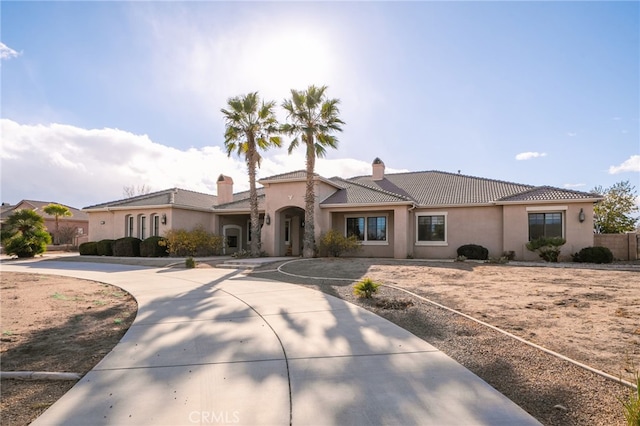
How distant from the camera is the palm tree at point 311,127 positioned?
66.2ft

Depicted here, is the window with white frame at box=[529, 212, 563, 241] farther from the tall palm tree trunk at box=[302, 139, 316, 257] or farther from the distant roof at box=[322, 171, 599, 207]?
the tall palm tree trunk at box=[302, 139, 316, 257]

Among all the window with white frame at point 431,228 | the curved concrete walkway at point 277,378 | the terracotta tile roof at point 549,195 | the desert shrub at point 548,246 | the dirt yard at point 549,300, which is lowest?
the curved concrete walkway at point 277,378

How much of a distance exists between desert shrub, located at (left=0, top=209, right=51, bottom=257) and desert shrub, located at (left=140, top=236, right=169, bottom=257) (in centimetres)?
833

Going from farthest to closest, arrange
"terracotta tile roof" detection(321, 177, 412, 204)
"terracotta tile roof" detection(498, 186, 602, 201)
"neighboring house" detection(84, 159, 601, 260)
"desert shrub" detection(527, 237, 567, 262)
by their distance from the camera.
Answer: "terracotta tile roof" detection(321, 177, 412, 204)
"neighboring house" detection(84, 159, 601, 260)
"terracotta tile roof" detection(498, 186, 602, 201)
"desert shrub" detection(527, 237, 567, 262)

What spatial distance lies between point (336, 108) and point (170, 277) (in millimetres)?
12308

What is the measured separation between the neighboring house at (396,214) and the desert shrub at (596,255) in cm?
87

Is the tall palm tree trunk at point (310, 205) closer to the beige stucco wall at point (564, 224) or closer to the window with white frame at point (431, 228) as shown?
the window with white frame at point (431, 228)

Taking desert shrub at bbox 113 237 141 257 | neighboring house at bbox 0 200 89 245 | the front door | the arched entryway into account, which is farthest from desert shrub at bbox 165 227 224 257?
neighboring house at bbox 0 200 89 245

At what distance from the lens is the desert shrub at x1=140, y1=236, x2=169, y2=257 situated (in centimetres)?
2242

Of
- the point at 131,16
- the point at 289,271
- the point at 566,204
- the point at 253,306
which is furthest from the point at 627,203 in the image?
the point at 131,16

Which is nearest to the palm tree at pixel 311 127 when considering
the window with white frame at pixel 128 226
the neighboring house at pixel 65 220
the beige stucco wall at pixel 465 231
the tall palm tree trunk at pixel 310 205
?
Answer: the tall palm tree trunk at pixel 310 205

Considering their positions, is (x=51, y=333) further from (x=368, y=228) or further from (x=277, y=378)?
(x=368, y=228)

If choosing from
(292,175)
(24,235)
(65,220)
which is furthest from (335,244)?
(65,220)

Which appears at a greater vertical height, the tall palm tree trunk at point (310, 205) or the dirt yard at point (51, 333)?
the tall palm tree trunk at point (310, 205)
